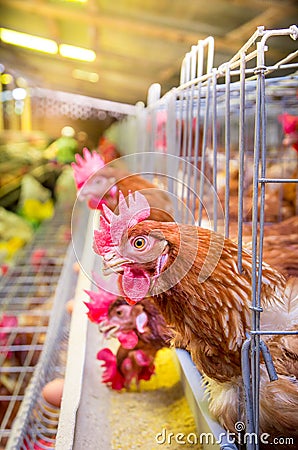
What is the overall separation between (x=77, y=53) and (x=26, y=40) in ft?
0.68

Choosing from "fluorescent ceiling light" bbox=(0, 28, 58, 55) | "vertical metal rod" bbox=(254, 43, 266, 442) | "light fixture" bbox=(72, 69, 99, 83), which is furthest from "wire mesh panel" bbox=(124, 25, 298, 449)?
"fluorescent ceiling light" bbox=(0, 28, 58, 55)

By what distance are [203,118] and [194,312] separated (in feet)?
0.98

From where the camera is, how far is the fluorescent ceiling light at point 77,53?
3.12 feet

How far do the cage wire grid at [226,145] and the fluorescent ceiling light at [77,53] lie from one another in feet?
0.49

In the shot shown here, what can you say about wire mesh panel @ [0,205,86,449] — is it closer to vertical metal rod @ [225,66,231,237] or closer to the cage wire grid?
the cage wire grid

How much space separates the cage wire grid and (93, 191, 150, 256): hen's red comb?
2.7 inches

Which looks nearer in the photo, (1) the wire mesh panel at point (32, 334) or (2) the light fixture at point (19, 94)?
(1) the wire mesh panel at point (32, 334)

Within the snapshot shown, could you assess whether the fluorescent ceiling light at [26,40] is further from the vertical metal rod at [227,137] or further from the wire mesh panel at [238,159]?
the vertical metal rod at [227,137]

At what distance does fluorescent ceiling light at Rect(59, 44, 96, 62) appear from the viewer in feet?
3.12

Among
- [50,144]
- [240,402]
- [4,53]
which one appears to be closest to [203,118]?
[240,402]

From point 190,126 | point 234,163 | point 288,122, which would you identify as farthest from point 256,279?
point 288,122

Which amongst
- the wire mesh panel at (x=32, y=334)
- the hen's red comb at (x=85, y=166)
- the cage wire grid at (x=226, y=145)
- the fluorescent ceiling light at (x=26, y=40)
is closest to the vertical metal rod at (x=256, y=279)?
the cage wire grid at (x=226, y=145)

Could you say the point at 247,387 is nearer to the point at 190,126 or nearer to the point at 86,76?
the point at 190,126

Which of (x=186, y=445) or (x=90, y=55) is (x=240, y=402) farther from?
(x=90, y=55)
